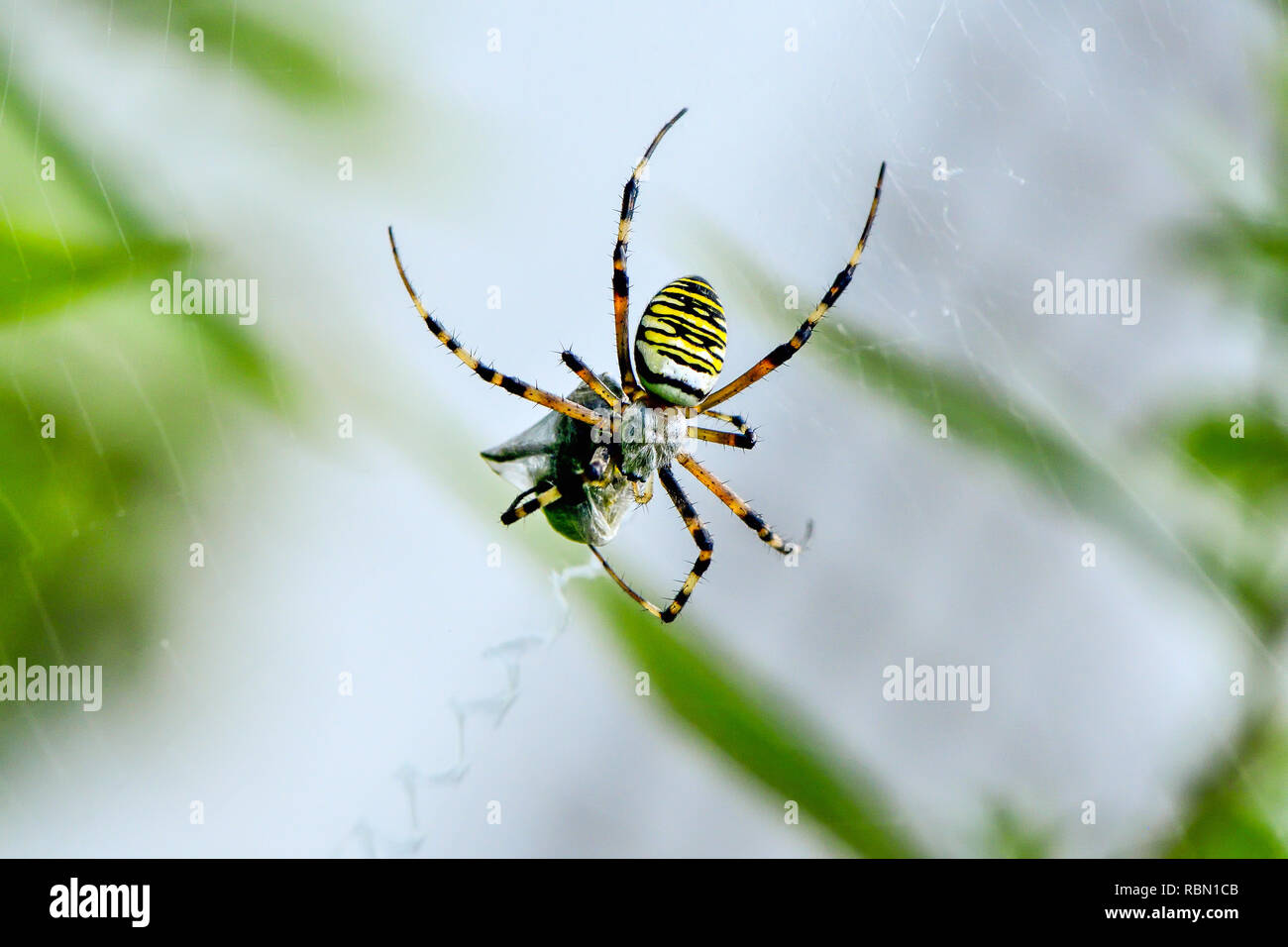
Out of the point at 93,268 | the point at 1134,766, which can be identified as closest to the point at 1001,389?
the point at 1134,766

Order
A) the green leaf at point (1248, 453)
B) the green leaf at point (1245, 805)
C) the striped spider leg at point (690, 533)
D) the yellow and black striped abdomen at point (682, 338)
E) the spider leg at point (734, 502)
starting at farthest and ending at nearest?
1. the spider leg at point (734, 502)
2. the striped spider leg at point (690, 533)
3. the yellow and black striped abdomen at point (682, 338)
4. the green leaf at point (1248, 453)
5. the green leaf at point (1245, 805)

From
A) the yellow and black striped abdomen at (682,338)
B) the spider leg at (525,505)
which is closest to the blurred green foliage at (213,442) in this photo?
the spider leg at (525,505)

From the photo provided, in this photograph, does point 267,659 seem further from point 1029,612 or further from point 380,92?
point 1029,612

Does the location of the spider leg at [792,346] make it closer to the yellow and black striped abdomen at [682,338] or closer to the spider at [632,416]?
the spider at [632,416]

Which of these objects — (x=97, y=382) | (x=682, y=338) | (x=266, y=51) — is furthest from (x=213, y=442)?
(x=682, y=338)

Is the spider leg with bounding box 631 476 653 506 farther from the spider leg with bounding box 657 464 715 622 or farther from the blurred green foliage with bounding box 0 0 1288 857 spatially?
the blurred green foliage with bounding box 0 0 1288 857

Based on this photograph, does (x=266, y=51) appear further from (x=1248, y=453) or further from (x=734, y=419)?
(x=1248, y=453)
